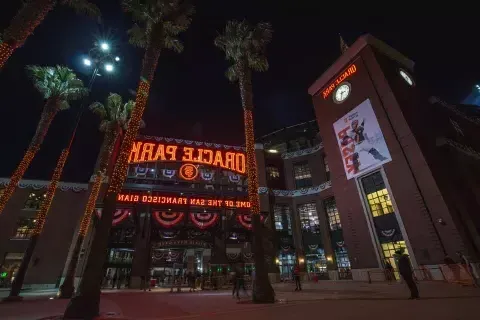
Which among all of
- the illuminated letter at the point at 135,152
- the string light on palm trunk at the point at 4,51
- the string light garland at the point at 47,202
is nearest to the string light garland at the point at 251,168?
the string light on palm trunk at the point at 4,51

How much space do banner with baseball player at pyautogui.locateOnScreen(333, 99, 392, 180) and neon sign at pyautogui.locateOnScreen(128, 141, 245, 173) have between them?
13164 millimetres

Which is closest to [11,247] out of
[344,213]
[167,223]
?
[167,223]

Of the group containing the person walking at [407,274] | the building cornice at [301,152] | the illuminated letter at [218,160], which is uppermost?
the building cornice at [301,152]

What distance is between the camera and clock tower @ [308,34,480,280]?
2288 cm

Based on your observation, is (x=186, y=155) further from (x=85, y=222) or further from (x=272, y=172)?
(x=272, y=172)

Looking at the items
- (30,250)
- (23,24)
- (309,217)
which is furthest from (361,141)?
(30,250)

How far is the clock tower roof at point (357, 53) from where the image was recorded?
3212cm

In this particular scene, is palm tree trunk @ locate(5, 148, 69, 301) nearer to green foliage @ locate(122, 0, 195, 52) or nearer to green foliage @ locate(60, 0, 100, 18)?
green foliage @ locate(60, 0, 100, 18)

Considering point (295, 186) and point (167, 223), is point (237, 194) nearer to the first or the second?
point (167, 223)

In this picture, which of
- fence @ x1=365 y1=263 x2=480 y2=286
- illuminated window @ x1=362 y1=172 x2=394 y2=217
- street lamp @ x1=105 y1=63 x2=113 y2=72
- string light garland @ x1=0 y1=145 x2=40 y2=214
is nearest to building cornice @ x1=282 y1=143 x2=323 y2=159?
illuminated window @ x1=362 y1=172 x2=394 y2=217

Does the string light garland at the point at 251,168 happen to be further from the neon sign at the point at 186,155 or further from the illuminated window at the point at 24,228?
the illuminated window at the point at 24,228

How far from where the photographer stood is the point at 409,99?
29.7 m

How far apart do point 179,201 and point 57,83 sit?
1556 centimetres

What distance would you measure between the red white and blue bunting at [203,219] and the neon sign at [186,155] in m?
7.35
